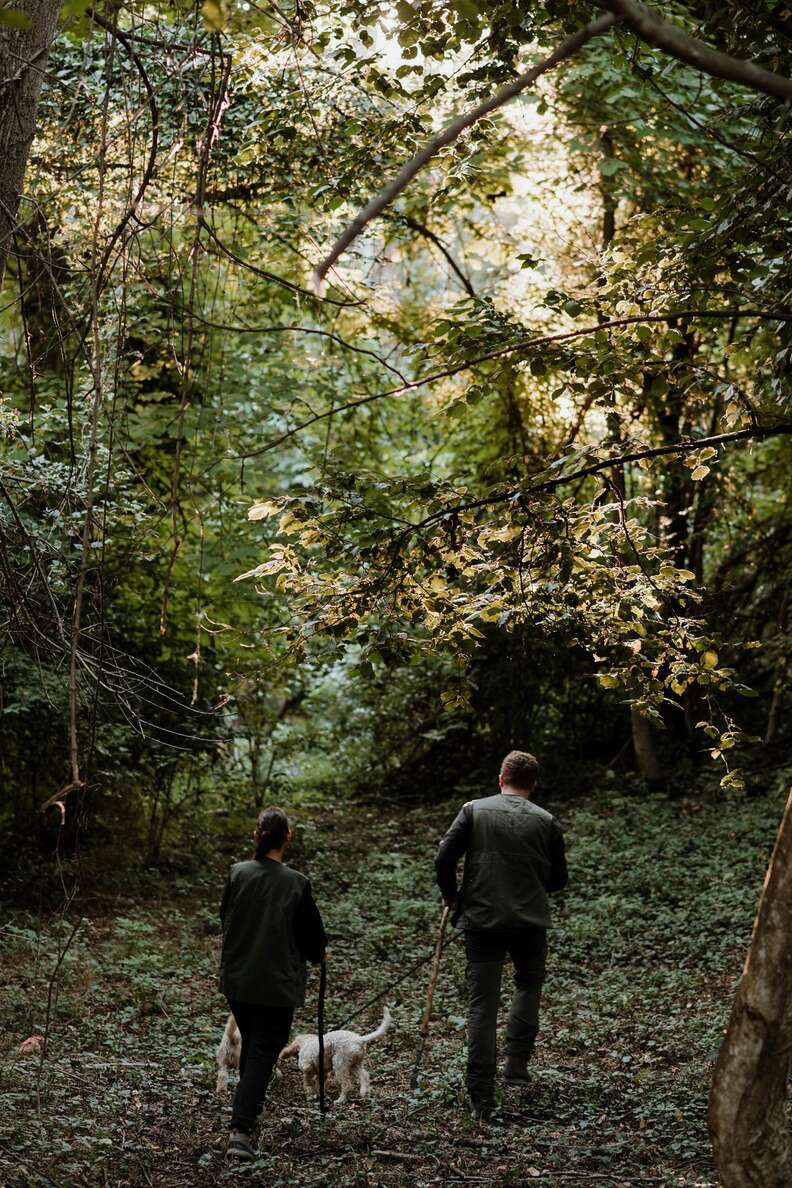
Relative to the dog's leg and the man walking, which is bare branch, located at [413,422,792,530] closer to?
the man walking

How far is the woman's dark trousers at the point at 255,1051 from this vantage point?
5453 millimetres

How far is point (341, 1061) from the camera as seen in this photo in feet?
20.4

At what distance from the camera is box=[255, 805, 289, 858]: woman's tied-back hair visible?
569 centimetres

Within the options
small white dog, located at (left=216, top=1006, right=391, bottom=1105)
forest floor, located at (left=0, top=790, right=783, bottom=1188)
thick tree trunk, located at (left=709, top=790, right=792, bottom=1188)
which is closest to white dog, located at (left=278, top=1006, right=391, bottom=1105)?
small white dog, located at (left=216, top=1006, right=391, bottom=1105)

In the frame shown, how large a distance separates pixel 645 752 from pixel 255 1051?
9.51m

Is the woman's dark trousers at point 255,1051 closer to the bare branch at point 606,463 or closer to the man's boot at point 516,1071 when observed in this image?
the man's boot at point 516,1071

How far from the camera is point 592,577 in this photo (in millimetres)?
5773

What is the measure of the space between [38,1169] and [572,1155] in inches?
93.8

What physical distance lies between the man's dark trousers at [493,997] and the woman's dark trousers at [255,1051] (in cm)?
107

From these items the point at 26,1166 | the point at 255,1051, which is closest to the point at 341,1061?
the point at 255,1051

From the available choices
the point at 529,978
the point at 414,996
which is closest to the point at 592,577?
the point at 529,978

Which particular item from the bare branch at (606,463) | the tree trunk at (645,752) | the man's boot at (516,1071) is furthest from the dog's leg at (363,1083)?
the tree trunk at (645,752)

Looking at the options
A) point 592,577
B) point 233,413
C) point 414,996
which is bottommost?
point 414,996

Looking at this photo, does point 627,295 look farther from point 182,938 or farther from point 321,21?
point 182,938
